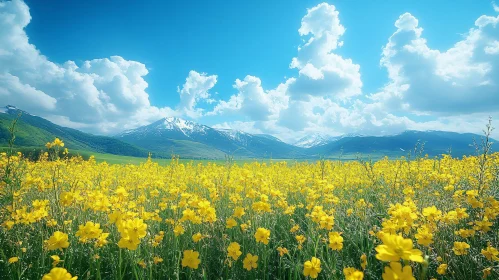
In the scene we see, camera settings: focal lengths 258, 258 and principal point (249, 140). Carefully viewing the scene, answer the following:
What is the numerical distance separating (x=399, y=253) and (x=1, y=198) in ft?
20.0

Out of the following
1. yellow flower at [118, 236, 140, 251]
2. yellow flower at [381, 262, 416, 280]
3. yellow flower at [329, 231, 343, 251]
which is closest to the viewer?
yellow flower at [381, 262, 416, 280]

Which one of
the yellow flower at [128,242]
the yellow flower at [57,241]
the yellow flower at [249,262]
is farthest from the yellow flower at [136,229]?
the yellow flower at [249,262]

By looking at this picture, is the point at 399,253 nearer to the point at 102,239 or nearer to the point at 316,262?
the point at 316,262

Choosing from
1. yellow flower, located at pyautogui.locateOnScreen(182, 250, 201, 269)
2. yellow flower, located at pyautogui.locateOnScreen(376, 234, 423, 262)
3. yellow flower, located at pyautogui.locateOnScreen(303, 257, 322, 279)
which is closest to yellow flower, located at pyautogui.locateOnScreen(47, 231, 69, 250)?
yellow flower, located at pyautogui.locateOnScreen(182, 250, 201, 269)

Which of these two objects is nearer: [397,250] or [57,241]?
[397,250]

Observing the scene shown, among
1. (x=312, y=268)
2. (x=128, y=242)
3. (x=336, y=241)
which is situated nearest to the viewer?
(x=128, y=242)

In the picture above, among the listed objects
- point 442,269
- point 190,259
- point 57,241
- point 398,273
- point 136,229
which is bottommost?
point 190,259

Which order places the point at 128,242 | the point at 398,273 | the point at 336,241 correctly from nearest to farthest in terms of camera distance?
1. the point at 398,273
2. the point at 128,242
3. the point at 336,241

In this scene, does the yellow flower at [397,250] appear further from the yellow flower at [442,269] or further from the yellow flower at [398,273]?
the yellow flower at [442,269]

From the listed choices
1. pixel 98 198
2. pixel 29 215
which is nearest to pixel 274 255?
pixel 98 198

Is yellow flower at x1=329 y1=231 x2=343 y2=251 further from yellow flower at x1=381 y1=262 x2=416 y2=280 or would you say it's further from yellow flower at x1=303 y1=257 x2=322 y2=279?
yellow flower at x1=381 y1=262 x2=416 y2=280

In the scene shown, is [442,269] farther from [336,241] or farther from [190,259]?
[190,259]

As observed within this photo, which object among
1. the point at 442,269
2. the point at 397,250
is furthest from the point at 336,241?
the point at 397,250

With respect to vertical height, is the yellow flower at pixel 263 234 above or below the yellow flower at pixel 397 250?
below
